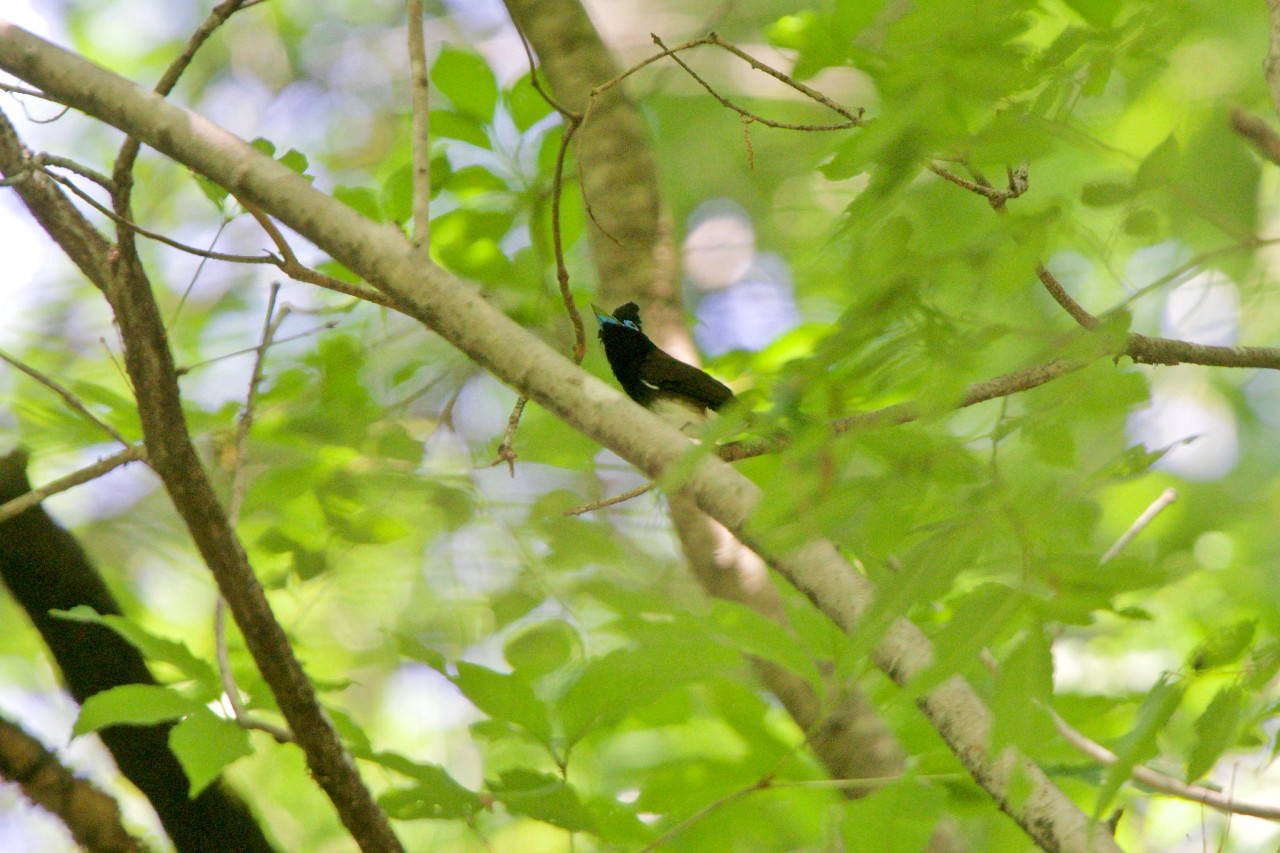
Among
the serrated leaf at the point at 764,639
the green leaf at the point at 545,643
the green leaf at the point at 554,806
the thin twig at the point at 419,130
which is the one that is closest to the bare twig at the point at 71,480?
the thin twig at the point at 419,130

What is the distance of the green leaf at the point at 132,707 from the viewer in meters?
1.37

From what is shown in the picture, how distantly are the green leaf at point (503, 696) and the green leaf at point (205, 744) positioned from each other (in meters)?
0.32

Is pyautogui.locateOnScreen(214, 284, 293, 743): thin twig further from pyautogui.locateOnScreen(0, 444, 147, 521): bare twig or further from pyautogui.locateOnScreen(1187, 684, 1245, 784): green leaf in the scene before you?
pyautogui.locateOnScreen(1187, 684, 1245, 784): green leaf

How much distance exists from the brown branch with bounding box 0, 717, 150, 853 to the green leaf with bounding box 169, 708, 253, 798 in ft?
1.44

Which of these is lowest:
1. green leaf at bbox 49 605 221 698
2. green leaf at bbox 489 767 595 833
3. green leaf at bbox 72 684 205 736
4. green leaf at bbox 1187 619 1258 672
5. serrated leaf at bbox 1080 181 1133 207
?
green leaf at bbox 1187 619 1258 672

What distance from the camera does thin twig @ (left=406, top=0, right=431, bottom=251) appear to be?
1.54 metres

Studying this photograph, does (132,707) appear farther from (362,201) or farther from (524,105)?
(524,105)

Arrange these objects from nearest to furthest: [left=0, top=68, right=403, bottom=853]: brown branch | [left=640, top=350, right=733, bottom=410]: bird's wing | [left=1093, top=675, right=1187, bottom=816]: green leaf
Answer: [left=1093, top=675, right=1187, bottom=816]: green leaf < [left=0, top=68, right=403, bottom=853]: brown branch < [left=640, top=350, right=733, bottom=410]: bird's wing

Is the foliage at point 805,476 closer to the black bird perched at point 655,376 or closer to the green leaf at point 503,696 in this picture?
the green leaf at point 503,696

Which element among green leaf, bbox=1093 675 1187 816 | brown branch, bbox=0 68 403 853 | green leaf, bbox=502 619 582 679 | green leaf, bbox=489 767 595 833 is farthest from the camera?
green leaf, bbox=502 619 582 679

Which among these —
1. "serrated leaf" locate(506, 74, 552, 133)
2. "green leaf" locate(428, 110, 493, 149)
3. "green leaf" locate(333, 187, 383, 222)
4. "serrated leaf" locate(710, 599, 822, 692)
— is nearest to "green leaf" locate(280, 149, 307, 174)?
"green leaf" locate(333, 187, 383, 222)

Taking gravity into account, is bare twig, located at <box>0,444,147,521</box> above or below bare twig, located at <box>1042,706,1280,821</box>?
above

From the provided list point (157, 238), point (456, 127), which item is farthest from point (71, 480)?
point (456, 127)

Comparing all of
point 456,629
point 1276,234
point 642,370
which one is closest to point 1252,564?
point 642,370
